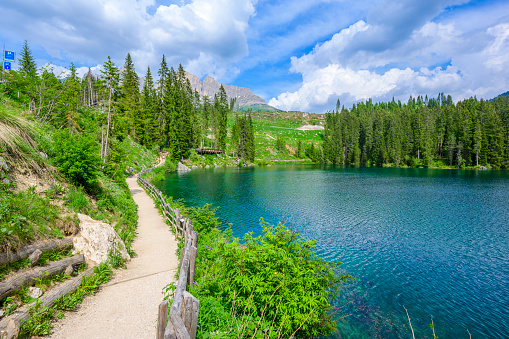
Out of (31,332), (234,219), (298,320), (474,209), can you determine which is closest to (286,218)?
(234,219)

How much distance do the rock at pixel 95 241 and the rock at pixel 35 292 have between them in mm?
2086

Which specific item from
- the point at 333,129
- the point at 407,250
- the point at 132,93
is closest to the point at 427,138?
the point at 333,129

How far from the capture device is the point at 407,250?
15.7 meters

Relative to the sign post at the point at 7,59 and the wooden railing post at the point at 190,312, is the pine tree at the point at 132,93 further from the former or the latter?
the wooden railing post at the point at 190,312

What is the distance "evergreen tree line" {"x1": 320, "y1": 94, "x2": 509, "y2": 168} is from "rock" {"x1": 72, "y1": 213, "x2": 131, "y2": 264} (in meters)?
107

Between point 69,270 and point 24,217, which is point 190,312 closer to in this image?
point 69,270

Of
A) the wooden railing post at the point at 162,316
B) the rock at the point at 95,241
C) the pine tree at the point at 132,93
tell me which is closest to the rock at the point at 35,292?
the rock at the point at 95,241

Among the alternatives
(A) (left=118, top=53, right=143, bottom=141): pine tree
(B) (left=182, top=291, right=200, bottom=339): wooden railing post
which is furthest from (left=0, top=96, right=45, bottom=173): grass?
(A) (left=118, top=53, right=143, bottom=141): pine tree

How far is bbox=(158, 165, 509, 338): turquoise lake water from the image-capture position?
927 centimetres

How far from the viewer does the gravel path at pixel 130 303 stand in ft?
18.6

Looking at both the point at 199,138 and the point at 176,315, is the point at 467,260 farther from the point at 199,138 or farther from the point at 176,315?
the point at 199,138

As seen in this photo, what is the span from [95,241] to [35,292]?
287 centimetres

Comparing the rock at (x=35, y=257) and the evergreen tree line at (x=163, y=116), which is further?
the evergreen tree line at (x=163, y=116)

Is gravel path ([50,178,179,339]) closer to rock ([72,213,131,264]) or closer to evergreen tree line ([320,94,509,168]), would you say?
rock ([72,213,131,264])
